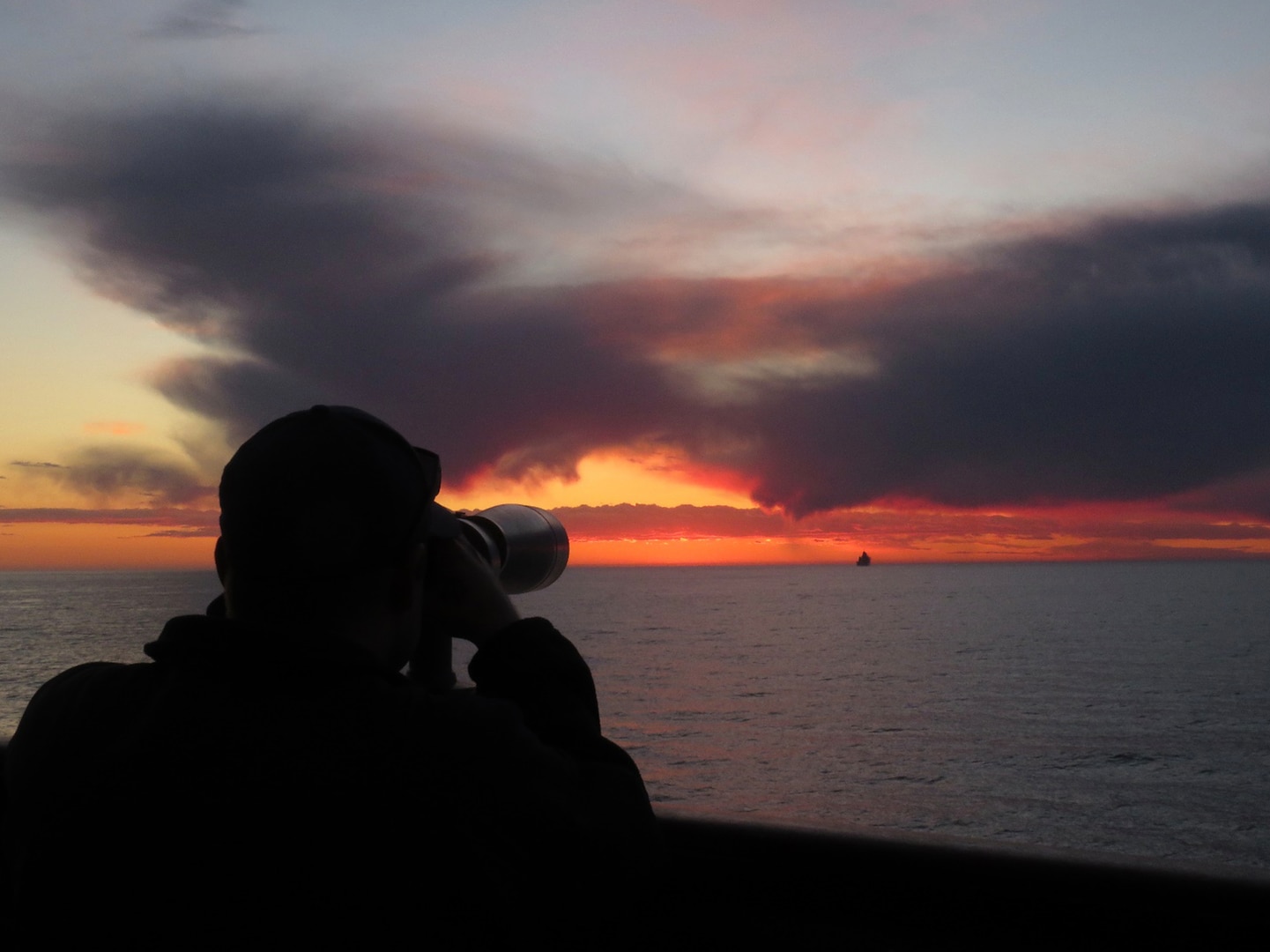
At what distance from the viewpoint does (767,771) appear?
21.9 m

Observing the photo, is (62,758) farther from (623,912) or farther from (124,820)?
(623,912)

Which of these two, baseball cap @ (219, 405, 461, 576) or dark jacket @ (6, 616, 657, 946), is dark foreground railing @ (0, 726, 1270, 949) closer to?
dark jacket @ (6, 616, 657, 946)

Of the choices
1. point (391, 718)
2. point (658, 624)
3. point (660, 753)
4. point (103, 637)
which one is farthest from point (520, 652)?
point (658, 624)

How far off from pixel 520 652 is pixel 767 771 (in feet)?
71.8

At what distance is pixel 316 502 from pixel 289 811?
1.13 feet

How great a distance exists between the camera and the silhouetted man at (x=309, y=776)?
1010 millimetres

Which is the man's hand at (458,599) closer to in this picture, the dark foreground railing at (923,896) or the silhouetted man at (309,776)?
the silhouetted man at (309,776)

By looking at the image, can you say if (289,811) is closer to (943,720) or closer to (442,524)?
(442,524)

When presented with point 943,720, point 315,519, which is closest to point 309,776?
point 315,519

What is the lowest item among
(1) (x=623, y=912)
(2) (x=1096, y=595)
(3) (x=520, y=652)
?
(2) (x=1096, y=595)

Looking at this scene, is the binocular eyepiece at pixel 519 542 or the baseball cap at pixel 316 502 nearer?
the baseball cap at pixel 316 502

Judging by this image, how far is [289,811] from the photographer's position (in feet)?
3.31

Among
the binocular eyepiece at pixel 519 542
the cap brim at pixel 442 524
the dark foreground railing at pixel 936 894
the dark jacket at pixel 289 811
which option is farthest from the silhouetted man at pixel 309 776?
the dark foreground railing at pixel 936 894

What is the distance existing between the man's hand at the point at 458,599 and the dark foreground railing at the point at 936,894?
72 centimetres
